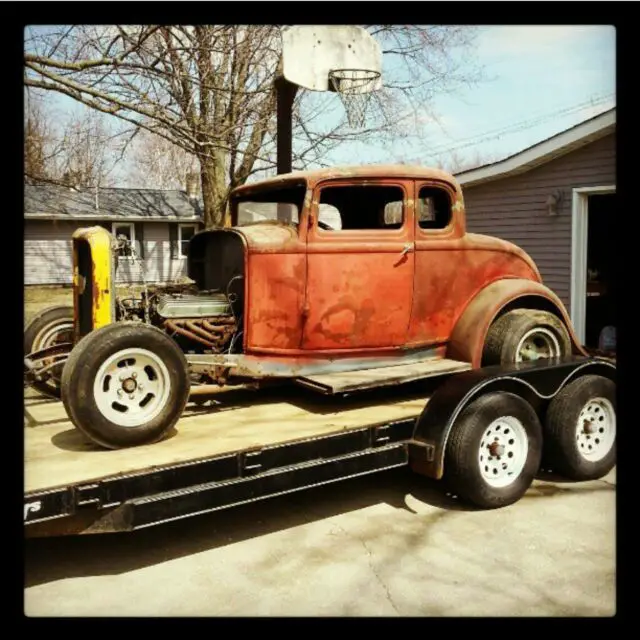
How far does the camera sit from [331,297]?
5109 mm

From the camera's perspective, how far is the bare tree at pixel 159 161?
39.2 ft

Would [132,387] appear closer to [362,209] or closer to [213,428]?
[213,428]

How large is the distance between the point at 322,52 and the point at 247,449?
487 cm

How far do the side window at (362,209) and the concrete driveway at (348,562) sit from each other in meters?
2.37

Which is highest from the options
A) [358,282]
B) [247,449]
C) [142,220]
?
[142,220]

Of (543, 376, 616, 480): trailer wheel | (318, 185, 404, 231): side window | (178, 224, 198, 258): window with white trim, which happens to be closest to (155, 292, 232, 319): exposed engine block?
(318, 185, 404, 231): side window

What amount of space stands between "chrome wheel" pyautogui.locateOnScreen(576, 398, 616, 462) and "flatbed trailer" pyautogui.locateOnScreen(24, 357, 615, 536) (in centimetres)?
27

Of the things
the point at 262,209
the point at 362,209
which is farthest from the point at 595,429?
the point at 262,209

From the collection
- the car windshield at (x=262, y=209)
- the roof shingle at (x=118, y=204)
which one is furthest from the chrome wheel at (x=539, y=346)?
the roof shingle at (x=118, y=204)

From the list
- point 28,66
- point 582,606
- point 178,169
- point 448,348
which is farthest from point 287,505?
point 178,169

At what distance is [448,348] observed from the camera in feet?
18.6

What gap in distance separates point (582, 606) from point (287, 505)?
7.22ft

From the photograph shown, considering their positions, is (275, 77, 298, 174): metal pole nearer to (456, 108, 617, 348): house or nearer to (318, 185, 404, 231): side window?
(318, 185, 404, 231): side window
